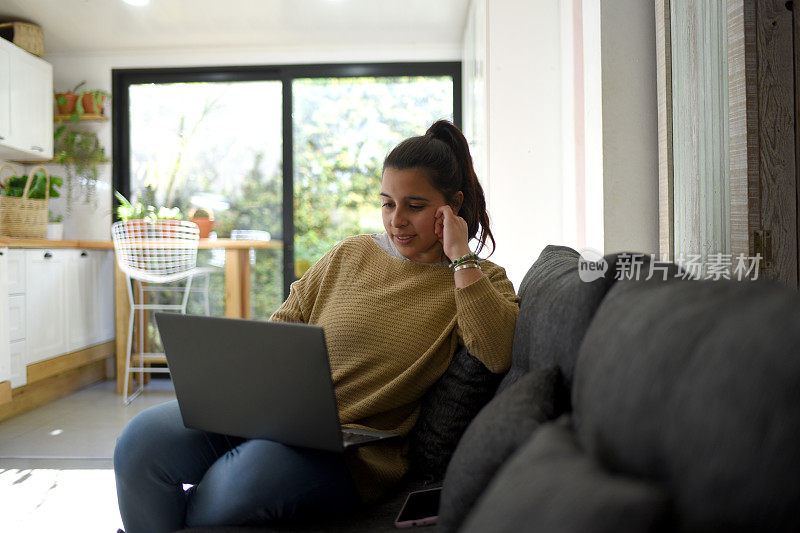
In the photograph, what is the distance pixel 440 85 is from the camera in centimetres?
499

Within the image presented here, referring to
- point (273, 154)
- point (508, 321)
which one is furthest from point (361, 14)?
point (508, 321)

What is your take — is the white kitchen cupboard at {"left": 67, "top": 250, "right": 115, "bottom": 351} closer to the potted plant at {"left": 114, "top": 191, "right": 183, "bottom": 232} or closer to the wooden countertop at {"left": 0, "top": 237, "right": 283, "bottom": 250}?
the wooden countertop at {"left": 0, "top": 237, "right": 283, "bottom": 250}

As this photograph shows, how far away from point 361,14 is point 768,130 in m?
3.66

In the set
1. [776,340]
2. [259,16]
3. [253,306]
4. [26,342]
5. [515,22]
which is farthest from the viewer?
[253,306]

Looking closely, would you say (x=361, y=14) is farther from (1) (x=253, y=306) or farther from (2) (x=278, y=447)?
(2) (x=278, y=447)

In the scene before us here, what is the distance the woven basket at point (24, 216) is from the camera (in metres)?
4.04

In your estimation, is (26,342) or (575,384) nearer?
(575,384)

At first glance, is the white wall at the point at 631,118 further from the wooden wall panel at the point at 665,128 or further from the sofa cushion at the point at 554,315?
the sofa cushion at the point at 554,315

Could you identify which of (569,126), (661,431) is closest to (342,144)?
(569,126)

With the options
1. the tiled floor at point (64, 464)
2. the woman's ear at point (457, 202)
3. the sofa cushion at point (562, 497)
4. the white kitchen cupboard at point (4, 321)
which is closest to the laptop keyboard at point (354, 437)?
the sofa cushion at point (562, 497)

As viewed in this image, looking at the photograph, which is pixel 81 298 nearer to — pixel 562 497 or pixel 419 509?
pixel 419 509

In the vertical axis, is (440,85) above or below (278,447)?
above

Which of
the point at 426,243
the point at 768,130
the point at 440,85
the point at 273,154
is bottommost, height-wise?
the point at 426,243

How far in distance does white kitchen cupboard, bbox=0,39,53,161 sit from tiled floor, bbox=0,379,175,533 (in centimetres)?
169
